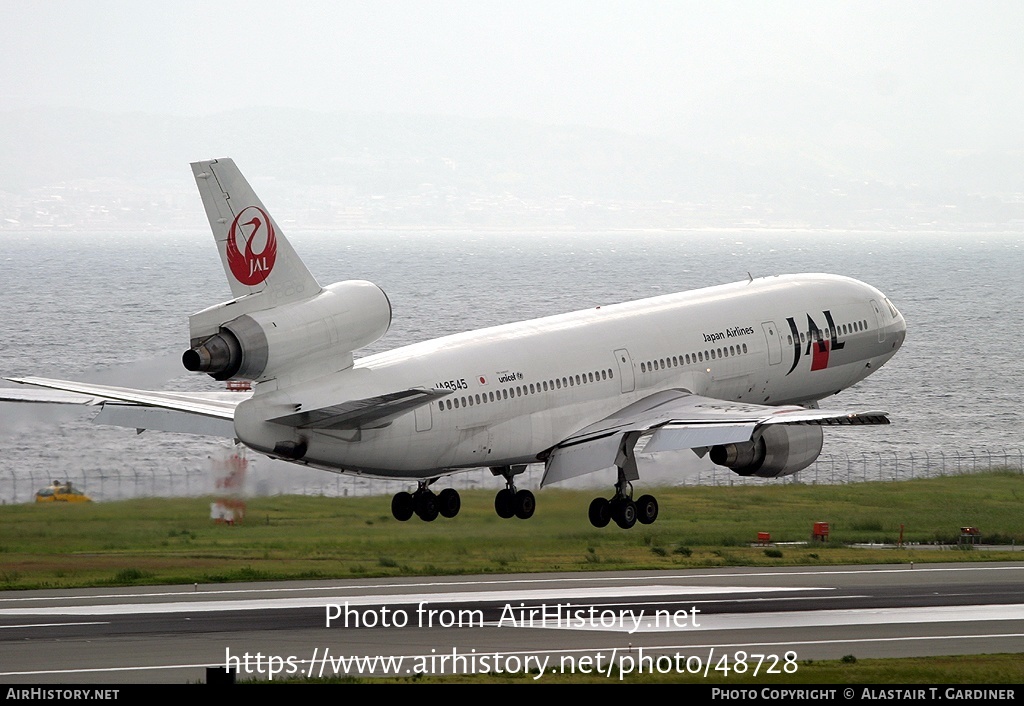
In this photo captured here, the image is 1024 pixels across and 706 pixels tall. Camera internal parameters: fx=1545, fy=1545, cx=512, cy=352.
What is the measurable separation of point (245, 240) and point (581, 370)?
13631 millimetres

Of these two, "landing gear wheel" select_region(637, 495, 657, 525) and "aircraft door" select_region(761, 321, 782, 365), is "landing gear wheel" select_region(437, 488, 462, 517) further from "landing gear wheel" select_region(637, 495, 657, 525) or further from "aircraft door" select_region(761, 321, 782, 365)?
"aircraft door" select_region(761, 321, 782, 365)

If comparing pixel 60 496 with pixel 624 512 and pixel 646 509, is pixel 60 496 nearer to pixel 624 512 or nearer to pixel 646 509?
pixel 624 512

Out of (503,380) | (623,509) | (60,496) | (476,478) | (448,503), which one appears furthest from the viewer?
(476,478)

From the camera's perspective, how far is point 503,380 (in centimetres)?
4650

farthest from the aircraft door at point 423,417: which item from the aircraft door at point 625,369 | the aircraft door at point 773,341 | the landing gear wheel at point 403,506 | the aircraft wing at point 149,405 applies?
the aircraft door at point 773,341

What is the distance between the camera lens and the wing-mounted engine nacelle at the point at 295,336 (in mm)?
38844

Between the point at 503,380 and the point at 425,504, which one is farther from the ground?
the point at 503,380

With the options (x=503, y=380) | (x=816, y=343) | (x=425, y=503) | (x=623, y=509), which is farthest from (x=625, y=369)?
(x=816, y=343)

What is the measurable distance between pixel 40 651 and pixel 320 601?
1147 centimetres

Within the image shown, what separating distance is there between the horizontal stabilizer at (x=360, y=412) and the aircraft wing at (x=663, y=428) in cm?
776

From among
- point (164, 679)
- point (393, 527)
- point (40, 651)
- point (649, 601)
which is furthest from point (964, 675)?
point (393, 527)

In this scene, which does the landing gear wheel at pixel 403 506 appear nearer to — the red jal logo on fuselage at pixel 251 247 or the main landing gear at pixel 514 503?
the main landing gear at pixel 514 503

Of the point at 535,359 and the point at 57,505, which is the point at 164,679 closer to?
the point at 535,359

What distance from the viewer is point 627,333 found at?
167 ft
